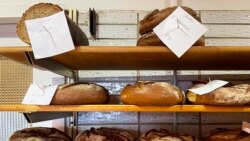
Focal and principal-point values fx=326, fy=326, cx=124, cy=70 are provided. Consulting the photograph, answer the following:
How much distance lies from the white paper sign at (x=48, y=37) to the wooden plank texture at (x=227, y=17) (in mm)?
828

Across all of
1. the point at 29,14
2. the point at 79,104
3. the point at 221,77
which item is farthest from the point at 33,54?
the point at 221,77

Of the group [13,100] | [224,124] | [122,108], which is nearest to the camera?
[122,108]

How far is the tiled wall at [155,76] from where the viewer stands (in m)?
1.63

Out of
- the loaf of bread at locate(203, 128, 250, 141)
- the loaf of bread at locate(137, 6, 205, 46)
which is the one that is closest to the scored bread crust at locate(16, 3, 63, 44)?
the loaf of bread at locate(137, 6, 205, 46)

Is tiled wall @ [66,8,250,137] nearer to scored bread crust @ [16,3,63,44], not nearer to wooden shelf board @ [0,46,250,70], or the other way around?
wooden shelf board @ [0,46,250,70]

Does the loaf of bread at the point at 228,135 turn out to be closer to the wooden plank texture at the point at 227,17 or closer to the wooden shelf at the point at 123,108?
the wooden shelf at the point at 123,108

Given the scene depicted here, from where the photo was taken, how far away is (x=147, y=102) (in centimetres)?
115

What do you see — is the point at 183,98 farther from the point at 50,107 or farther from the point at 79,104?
the point at 50,107

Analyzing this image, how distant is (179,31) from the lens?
1.15m

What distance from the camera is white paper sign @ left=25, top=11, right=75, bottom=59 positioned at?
1.13 m

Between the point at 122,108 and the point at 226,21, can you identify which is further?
the point at 226,21

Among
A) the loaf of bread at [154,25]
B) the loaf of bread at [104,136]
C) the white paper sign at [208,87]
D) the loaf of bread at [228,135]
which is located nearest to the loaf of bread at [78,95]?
the loaf of bread at [104,136]

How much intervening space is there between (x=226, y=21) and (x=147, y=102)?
776 mm

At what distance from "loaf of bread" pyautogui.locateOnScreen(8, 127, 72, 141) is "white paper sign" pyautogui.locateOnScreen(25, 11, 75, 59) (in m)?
0.34
